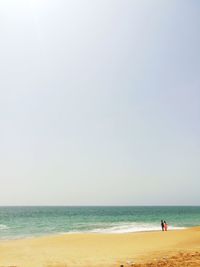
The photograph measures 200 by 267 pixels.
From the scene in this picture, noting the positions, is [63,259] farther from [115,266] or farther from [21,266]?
[115,266]

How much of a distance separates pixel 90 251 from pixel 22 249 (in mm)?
4695

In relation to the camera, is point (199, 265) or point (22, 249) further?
point (22, 249)

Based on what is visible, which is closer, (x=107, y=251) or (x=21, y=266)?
(x=21, y=266)

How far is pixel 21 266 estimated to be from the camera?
15.7m

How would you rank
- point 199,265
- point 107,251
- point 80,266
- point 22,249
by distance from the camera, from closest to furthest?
point 199,265 < point 80,266 < point 107,251 < point 22,249

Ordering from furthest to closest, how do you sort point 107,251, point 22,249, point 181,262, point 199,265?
point 22,249, point 107,251, point 181,262, point 199,265

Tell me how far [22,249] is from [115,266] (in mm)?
9440

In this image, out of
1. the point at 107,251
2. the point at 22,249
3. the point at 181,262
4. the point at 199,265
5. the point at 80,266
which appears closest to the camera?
the point at 199,265

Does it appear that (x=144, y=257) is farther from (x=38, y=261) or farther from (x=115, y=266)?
(x=38, y=261)

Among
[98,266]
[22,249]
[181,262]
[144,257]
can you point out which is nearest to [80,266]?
[98,266]

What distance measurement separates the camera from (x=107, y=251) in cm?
2069

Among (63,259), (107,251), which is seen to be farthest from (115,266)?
(107,251)

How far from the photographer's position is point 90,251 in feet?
68.1

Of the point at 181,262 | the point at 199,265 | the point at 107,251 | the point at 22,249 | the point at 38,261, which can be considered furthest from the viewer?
the point at 22,249
